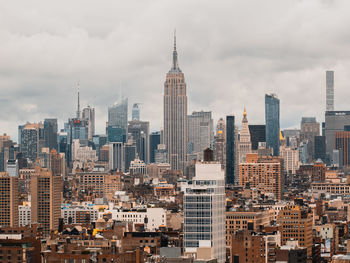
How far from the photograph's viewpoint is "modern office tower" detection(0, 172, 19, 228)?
18538cm

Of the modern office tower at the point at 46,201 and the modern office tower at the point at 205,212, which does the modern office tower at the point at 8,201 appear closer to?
the modern office tower at the point at 46,201

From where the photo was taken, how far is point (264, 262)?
12044cm

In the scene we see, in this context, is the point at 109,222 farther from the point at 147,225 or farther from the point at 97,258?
the point at 97,258

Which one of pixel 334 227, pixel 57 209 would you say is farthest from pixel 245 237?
pixel 57 209

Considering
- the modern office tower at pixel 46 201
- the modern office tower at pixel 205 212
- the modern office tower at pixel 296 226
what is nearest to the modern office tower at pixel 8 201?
the modern office tower at pixel 46 201

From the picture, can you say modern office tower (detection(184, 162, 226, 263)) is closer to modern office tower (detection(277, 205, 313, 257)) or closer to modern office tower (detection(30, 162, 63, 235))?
modern office tower (detection(277, 205, 313, 257))

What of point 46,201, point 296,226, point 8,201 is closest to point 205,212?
point 296,226

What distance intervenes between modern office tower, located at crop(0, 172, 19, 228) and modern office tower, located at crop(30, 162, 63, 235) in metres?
3.47

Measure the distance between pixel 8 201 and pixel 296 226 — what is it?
5363 cm

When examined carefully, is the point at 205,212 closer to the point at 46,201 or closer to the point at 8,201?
the point at 46,201

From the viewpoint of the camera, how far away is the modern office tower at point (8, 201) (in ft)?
608

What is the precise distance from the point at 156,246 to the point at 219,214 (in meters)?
7.34

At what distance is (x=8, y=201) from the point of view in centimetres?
18912

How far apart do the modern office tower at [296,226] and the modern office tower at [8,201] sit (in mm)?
45064
